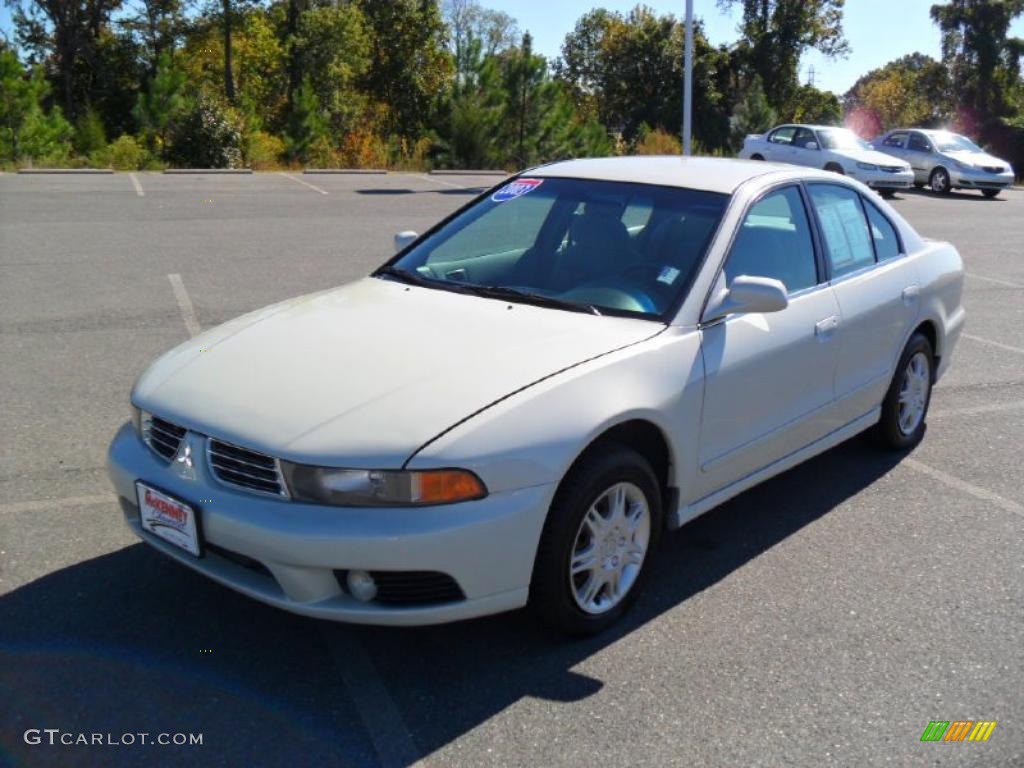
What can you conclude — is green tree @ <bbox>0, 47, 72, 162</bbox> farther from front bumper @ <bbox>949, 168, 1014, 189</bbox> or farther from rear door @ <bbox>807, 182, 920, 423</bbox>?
rear door @ <bbox>807, 182, 920, 423</bbox>

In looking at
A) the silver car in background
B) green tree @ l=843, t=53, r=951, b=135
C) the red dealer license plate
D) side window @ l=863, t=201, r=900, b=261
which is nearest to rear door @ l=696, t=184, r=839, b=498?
side window @ l=863, t=201, r=900, b=261

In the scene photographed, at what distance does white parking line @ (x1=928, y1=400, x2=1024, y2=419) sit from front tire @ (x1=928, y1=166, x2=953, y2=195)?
19.2 meters

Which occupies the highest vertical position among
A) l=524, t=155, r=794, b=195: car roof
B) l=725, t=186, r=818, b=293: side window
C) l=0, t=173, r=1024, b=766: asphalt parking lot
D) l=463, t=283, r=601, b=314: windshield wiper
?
l=524, t=155, r=794, b=195: car roof

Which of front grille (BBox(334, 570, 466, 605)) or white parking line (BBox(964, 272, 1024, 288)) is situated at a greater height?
front grille (BBox(334, 570, 466, 605))

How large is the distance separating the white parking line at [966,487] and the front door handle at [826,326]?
1227mm

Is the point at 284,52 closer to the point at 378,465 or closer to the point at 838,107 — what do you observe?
the point at 838,107

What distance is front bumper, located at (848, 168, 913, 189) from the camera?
22.1m

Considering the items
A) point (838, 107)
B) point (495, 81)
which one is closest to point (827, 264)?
point (495, 81)

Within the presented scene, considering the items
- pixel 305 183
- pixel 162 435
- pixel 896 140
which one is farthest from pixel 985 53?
pixel 162 435

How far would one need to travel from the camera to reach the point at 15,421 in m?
5.66

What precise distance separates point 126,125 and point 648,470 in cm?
3254

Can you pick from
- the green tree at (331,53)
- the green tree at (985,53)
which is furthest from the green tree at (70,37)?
the green tree at (985,53)

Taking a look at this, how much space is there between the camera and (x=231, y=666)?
3.42 metres

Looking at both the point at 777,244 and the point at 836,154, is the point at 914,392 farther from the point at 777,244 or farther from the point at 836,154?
the point at 836,154
